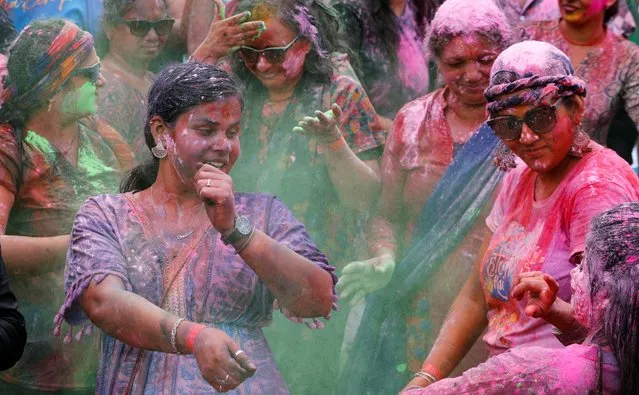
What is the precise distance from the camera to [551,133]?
3559 millimetres

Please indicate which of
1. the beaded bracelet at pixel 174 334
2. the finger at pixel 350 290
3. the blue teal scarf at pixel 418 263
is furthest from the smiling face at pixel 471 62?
the beaded bracelet at pixel 174 334

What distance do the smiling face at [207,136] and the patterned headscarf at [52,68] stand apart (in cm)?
100

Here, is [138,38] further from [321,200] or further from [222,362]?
[222,362]

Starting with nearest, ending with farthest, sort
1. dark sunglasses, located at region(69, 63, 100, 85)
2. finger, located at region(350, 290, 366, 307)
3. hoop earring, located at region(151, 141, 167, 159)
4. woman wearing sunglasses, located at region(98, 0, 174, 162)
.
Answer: hoop earring, located at region(151, 141, 167, 159) < finger, located at region(350, 290, 366, 307) < dark sunglasses, located at region(69, 63, 100, 85) < woman wearing sunglasses, located at region(98, 0, 174, 162)

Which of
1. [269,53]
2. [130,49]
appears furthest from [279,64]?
[130,49]

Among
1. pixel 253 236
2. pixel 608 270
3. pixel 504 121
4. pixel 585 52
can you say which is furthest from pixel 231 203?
pixel 585 52

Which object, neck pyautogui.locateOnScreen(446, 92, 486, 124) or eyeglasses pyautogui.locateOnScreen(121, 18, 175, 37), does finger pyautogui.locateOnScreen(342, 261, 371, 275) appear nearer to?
neck pyautogui.locateOnScreen(446, 92, 486, 124)

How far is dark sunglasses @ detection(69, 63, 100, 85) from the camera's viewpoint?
15.3 ft

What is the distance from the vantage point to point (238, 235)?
3496 millimetres

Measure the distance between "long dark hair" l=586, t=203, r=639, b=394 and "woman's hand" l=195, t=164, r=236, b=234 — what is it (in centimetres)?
108

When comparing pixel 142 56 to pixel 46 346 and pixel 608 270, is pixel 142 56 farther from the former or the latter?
pixel 608 270

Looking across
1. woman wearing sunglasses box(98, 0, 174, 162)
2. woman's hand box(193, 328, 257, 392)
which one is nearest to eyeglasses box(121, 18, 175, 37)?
woman wearing sunglasses box(98, 0, 174, 162)

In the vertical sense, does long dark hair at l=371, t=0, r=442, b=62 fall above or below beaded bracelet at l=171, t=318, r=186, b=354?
below

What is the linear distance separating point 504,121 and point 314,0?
1737 millimetres
